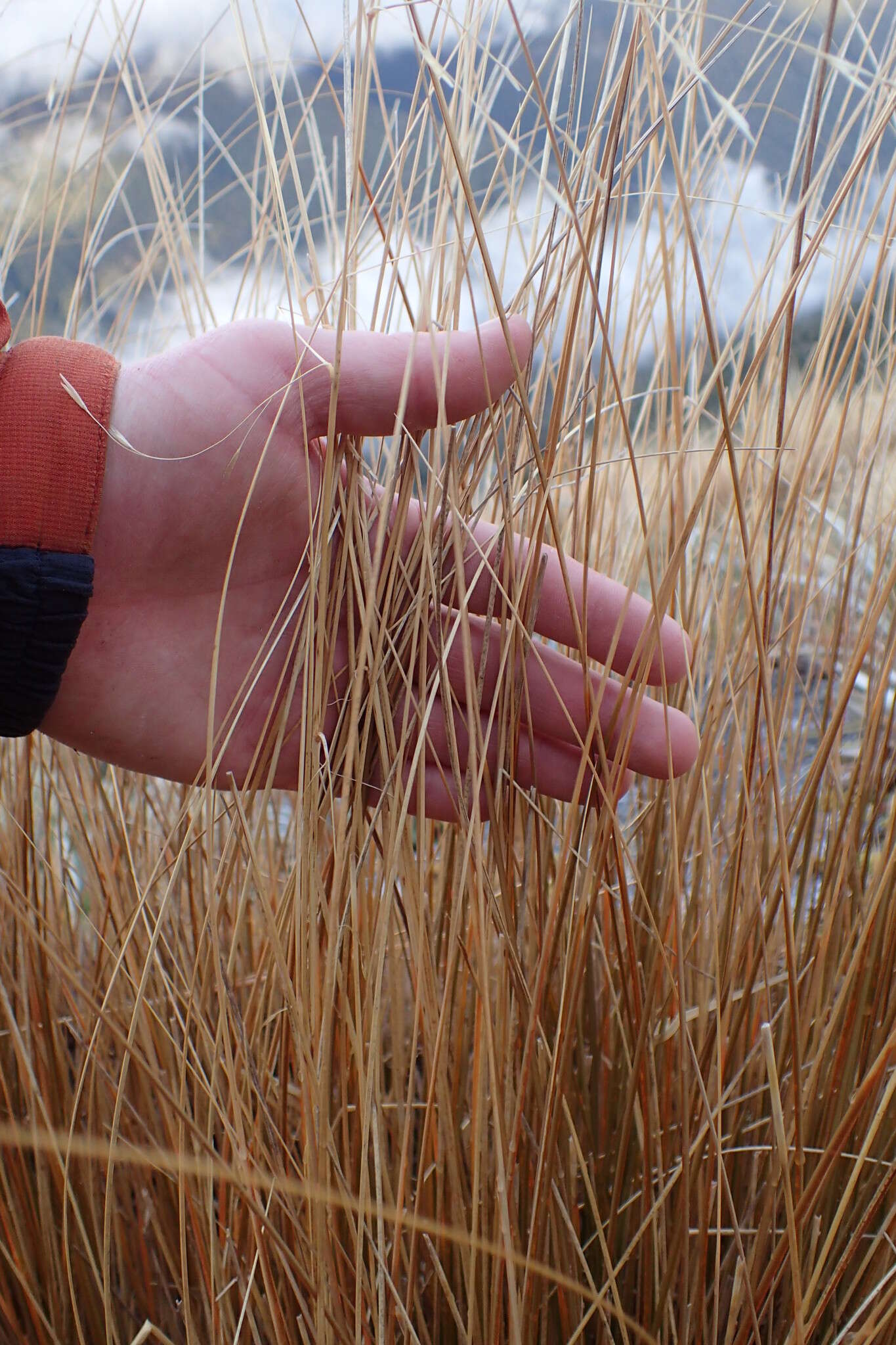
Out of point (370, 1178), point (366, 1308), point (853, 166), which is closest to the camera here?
point (853, 166)

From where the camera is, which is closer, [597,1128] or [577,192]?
[577,192]

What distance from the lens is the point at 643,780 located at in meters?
1.07

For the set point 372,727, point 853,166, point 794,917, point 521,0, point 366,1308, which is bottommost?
point 366,1308

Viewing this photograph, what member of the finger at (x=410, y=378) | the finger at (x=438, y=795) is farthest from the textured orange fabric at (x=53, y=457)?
the finger at (x=438, y=795)

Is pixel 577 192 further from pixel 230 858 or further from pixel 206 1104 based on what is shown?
pixel 206 1104

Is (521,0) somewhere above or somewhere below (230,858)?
above

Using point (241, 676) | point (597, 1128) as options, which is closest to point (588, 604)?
point (241, 676)

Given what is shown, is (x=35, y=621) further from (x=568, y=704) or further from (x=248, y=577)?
(x=568, y=704)

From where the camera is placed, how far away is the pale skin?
2.05 feet

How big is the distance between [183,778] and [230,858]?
20 centimetres

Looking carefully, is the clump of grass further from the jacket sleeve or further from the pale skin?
the jacket sleeve

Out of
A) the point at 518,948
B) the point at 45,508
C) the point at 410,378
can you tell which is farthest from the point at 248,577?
the point at 518,948

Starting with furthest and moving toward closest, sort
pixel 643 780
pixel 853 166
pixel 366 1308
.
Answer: pixel 643 780 → pixel 366 1308 → pixel 853 166

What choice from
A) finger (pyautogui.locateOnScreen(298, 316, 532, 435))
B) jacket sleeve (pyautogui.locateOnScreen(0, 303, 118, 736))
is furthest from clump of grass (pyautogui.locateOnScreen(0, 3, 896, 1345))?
jacket sleeve (pyautogui.locateOnScreen(0, 303, 118, 736))
